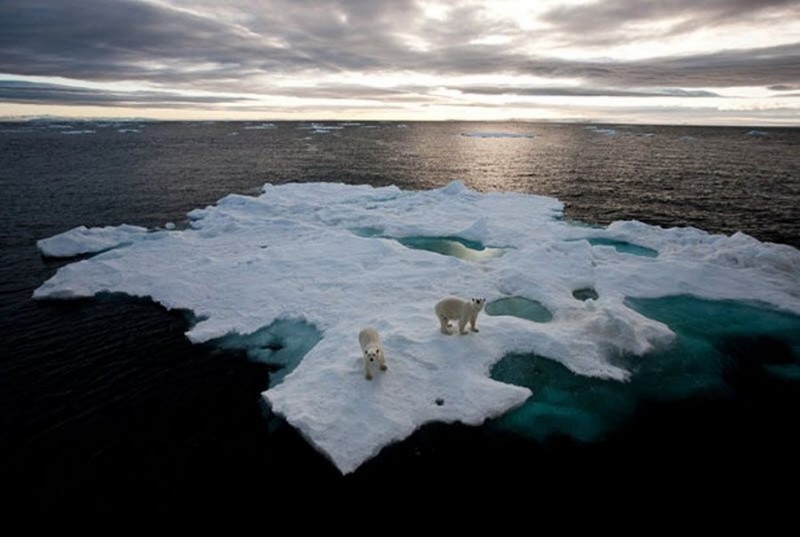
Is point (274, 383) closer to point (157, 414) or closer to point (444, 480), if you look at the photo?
point (157, 414)

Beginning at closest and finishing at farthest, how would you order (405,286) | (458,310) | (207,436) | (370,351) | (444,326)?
(207,436) → (370,351) → (458,310) → (444,326) → (405,286)

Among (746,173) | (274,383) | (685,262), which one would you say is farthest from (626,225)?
(746,173)

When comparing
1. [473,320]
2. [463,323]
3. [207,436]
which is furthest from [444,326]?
[207,436]

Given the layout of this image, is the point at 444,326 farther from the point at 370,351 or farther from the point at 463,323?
the point at 370,351

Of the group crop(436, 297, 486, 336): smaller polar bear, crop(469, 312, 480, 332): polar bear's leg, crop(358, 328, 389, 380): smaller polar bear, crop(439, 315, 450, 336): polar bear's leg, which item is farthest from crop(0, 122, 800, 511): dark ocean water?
crop(469, 312, 480, 332): polar bear's leg

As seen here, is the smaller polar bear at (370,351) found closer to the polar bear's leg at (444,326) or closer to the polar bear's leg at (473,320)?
the polar bear's leg at (444,326)

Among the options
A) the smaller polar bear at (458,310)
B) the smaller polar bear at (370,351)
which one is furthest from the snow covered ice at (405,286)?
the smaller polar bear at (458,310)
